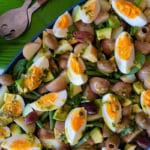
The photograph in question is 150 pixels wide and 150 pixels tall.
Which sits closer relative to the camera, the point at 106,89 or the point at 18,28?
the point at 106,89

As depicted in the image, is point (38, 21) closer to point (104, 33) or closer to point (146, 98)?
point (104, 33)

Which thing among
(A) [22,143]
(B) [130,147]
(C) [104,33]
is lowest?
(B) [130,147]

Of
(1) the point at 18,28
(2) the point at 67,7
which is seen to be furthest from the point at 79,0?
(1) the point at 18,28

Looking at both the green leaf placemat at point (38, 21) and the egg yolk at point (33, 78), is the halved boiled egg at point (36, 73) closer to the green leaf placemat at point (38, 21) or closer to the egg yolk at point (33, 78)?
the egg yolk at point (33, 78)

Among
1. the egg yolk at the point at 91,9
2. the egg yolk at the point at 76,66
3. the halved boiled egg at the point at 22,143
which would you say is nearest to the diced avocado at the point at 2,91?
the halved boiled egg at the point at 22,143

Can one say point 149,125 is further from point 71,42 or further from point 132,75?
point 71,42

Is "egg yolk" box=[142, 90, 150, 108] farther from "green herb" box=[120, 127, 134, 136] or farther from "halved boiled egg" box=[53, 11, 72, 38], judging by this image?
"halved boiled egg" box=[53, 11, 72, 38]

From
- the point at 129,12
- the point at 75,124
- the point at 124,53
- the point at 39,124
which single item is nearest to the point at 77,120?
the point at 75,124

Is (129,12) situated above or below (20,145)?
above
